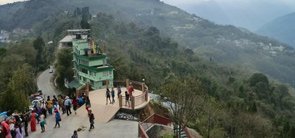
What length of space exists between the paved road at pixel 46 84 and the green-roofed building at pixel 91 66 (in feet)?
46.8

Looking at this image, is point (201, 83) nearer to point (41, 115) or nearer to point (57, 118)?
point (57, 118)

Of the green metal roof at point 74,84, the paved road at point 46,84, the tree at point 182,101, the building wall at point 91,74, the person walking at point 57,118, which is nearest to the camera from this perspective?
the person walking at point 57,118

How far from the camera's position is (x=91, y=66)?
4344 centimetres

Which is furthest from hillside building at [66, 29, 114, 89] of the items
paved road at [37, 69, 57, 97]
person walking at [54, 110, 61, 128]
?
paved road at [37, 69, 57, 97]

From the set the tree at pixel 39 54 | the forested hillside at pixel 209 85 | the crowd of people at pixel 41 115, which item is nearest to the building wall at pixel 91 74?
the forested hillside at pixel 209 85

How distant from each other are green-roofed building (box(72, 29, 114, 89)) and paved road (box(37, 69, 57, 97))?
14271mm

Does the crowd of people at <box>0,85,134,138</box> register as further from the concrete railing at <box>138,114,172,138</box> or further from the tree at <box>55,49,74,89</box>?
the tree at <box>55,49,74,89</box>

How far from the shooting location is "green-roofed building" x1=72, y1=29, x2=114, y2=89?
41525 mm

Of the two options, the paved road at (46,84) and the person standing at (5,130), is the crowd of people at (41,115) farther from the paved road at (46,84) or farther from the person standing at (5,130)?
the paved road at (46,84)

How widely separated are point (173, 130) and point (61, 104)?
8337 millimetres

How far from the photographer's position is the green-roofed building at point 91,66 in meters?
41.5

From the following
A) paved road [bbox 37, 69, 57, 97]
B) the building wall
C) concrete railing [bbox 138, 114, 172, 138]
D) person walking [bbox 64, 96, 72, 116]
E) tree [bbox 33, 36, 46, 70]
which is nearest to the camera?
concrete railing [bbox 138, 114, 172, 138]

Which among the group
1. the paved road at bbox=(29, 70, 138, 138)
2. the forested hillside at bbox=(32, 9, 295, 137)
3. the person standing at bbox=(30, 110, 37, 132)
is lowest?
the forested hillside at bbox=(32, 9, 295, 137)

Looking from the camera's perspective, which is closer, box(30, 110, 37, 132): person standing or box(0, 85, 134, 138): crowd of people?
box(0, 85, 134, 138): crowd of people
